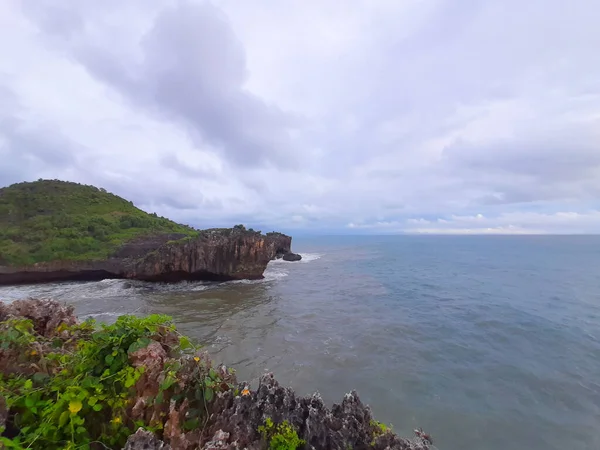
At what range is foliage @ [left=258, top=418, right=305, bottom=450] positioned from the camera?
3.28m

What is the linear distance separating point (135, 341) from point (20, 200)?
60249 mm

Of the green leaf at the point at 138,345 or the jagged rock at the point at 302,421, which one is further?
the green leaf at the point at 138,345

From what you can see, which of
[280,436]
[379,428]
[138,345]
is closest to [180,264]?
[138,345]

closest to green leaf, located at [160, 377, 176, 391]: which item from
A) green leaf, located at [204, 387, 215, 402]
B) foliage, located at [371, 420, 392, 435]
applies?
green leaf, located at [204, 387, 215, 402]

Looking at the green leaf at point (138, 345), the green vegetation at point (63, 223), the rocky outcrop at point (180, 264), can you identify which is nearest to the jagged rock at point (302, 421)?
the green leaf at point (138, 345)

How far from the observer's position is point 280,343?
47.1 ft

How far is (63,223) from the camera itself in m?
41.2

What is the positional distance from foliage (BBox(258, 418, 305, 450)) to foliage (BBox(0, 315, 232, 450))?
30.7 inches

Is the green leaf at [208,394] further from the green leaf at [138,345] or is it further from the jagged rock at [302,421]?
the green leaf at [138,345]

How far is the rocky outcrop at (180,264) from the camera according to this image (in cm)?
3083

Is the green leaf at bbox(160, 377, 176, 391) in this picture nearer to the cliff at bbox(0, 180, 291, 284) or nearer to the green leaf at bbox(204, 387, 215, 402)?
the green leaf at bbox(204, 387, 215, 402)

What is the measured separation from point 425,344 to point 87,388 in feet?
48.5

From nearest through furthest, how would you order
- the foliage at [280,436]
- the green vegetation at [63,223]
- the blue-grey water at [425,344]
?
the foliage at [280,436]
the blue-grey water at [425,344]
the green vegetation at [63,223]

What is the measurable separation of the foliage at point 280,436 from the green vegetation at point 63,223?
38195mm
